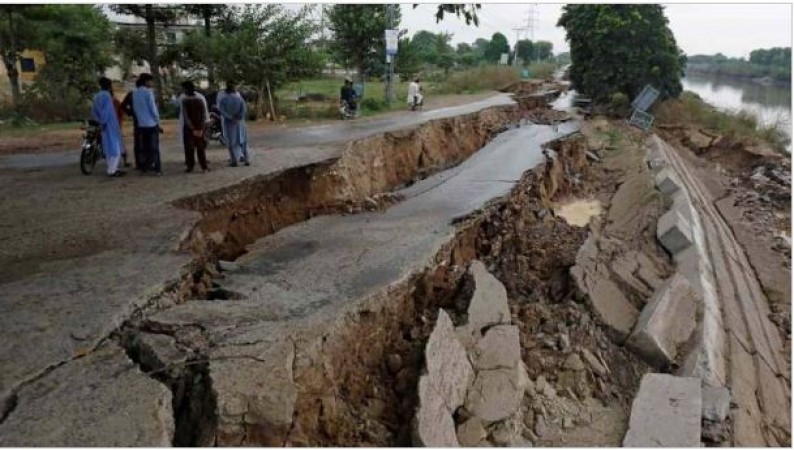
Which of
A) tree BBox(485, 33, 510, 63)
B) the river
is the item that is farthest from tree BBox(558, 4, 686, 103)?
tree BBox(485, 33, 510, 63)

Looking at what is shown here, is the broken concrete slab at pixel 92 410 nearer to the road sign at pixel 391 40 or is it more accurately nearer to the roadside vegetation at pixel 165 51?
the roadside vegetation at pixel 165 51

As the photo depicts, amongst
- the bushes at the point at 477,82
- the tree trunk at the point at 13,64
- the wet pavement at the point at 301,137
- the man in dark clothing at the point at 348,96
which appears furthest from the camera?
the bushes at the point at 477,82

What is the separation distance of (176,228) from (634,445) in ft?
15.0

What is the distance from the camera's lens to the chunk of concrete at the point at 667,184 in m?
11.7

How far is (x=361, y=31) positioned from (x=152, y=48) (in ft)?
24.3

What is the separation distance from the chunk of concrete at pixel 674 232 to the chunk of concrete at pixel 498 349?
4.79 m

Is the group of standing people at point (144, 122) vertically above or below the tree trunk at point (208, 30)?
below

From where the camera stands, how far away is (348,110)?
17125mm

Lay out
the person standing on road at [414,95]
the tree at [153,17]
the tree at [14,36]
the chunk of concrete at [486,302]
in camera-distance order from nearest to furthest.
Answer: the chunk of concrete at [486,302] → the tree at [14,36] → the tree at [153,17] → the person standing on road at [414,95]

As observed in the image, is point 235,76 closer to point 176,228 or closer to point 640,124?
point 176,228

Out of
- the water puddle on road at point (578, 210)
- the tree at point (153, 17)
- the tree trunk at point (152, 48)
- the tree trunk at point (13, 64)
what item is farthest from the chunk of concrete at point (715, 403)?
the tree trunk at point (13, 64)

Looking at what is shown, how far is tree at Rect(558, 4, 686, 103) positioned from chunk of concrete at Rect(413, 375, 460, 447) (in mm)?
20113

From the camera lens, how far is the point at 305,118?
55.6 ft

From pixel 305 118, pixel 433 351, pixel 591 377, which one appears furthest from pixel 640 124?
pixel 433 351
